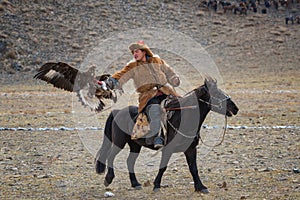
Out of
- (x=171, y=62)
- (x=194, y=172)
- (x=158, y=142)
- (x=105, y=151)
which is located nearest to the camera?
(x=158, y=142)

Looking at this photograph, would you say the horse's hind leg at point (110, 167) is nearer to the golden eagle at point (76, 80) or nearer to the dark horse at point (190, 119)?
the dark horse at point (190, 119)

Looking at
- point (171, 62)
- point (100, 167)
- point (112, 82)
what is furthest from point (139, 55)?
point (171, 62)

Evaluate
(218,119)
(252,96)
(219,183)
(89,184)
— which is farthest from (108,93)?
(252,96)

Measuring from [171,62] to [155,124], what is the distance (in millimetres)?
30017

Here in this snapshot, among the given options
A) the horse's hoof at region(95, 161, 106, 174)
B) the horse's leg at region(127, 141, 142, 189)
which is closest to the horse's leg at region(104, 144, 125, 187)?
the horse's hoof at region(95, 161, 106, 174)

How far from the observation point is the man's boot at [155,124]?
27.3ft

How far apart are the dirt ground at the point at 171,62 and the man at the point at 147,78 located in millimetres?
1218

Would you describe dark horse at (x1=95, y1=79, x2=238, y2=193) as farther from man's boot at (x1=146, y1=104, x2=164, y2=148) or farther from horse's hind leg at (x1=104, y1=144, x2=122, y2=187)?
horse's hind leg at (x1=104, y1=144, x2=122, y2=187)

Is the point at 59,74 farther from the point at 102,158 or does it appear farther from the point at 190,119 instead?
the point at 190,119

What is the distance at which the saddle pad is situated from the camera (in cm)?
834

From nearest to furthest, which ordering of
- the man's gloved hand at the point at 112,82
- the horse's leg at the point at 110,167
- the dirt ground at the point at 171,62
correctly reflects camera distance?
the man's gloved hand at the point at 112,82
the horse's leg at the point at 110,167
the dirt ground at the point at 171,62

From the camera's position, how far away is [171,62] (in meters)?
38.2

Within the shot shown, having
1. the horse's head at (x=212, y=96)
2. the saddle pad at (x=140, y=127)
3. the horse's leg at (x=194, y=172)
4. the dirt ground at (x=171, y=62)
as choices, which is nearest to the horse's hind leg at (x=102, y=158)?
the dirt ground at (x=171, y=62)

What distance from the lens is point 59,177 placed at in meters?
9.43
